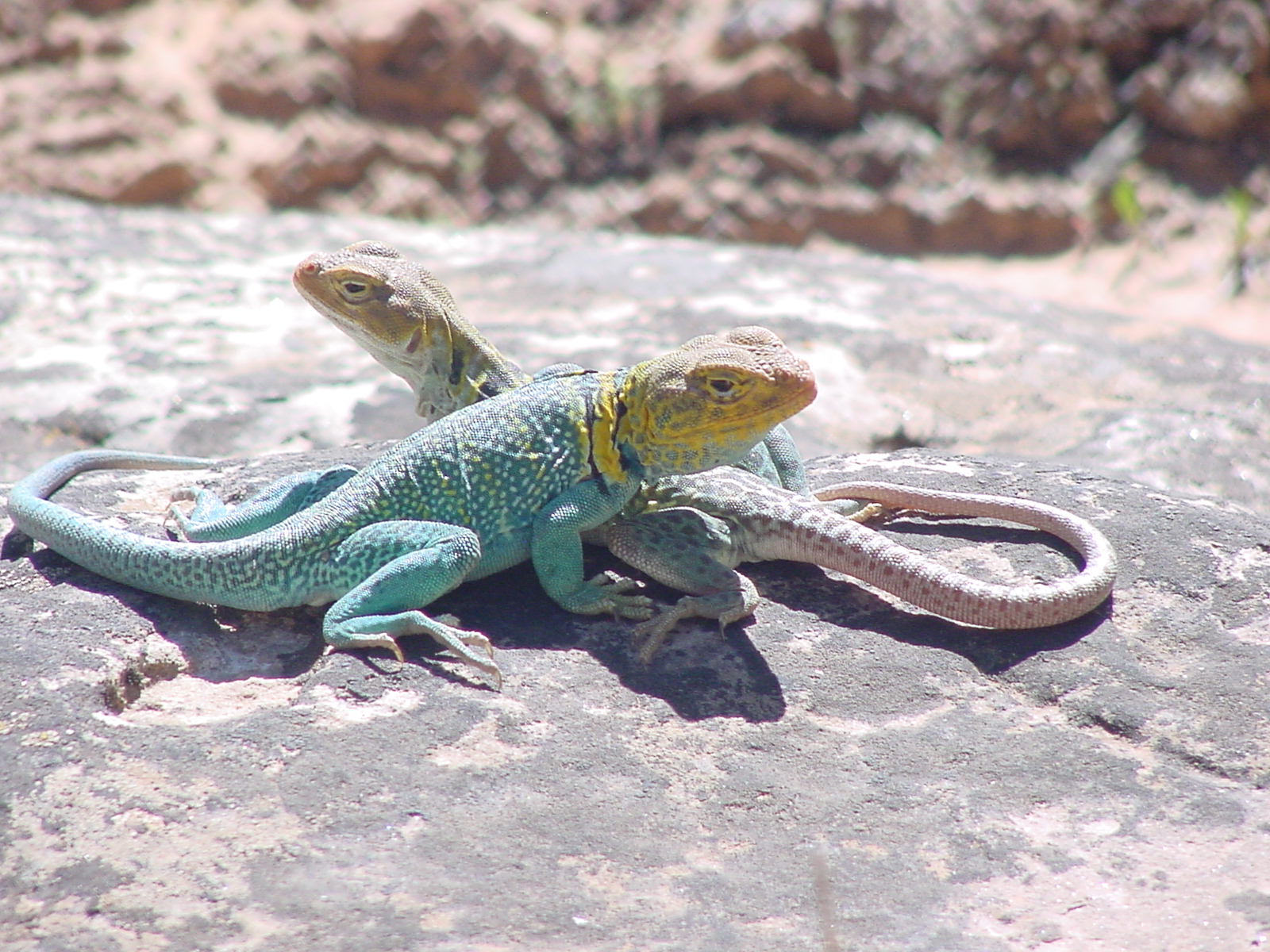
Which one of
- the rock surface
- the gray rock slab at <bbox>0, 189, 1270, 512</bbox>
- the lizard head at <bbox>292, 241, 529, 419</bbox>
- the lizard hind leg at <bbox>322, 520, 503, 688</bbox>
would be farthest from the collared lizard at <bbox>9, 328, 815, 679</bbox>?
the gray rock slab at <bbox>0, 189, 1270, 512</bbox>

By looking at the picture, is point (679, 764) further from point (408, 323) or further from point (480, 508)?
point (408, 323)

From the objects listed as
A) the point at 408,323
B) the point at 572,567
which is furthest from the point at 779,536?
the point at 408,323

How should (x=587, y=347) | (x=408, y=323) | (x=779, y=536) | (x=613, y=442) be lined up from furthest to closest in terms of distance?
(x=587, y=347) → (x=408, y=323) → (x=779, y=536) → (x=613, y=442)

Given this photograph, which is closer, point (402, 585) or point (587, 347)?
point (402, 585)

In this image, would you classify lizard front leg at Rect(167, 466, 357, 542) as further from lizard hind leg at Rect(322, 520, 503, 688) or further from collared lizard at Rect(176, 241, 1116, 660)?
lizard hind leg at Rect(322, 520, 503, 688)

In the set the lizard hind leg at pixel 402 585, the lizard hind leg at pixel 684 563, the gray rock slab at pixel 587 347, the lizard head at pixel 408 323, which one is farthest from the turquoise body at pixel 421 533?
the gray rock slab at pixel 587 347

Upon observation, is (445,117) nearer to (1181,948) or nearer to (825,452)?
(825,452)

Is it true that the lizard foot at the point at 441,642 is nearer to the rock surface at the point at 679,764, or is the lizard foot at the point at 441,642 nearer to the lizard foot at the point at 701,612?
the rock surface at the point at 679,764
